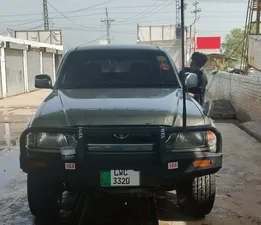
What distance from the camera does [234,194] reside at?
4723mm

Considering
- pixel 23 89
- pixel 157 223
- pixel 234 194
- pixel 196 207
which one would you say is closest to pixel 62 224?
pixel 157 223

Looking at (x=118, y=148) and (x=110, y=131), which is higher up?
(x=110, y=131)

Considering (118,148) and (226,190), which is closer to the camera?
(118,148)

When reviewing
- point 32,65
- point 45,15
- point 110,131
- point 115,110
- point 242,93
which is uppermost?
point 45,15

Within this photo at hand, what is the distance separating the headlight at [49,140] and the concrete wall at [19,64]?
16.6 metres

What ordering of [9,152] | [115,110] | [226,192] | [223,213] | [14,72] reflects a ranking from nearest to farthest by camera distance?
[115,110]
[223,213]
[226,192]
[9,152]
[14,72]

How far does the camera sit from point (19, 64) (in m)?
22.5

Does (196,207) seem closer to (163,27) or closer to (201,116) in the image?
(201,116)

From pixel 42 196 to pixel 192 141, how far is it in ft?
4.83

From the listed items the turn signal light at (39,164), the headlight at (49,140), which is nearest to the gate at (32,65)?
the headlight at (49,140)

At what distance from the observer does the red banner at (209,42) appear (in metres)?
48.2

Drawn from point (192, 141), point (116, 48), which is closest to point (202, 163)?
point (192, 141)

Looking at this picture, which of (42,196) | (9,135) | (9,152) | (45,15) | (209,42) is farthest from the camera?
(45,15)

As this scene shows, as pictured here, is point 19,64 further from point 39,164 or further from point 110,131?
point 110,131
